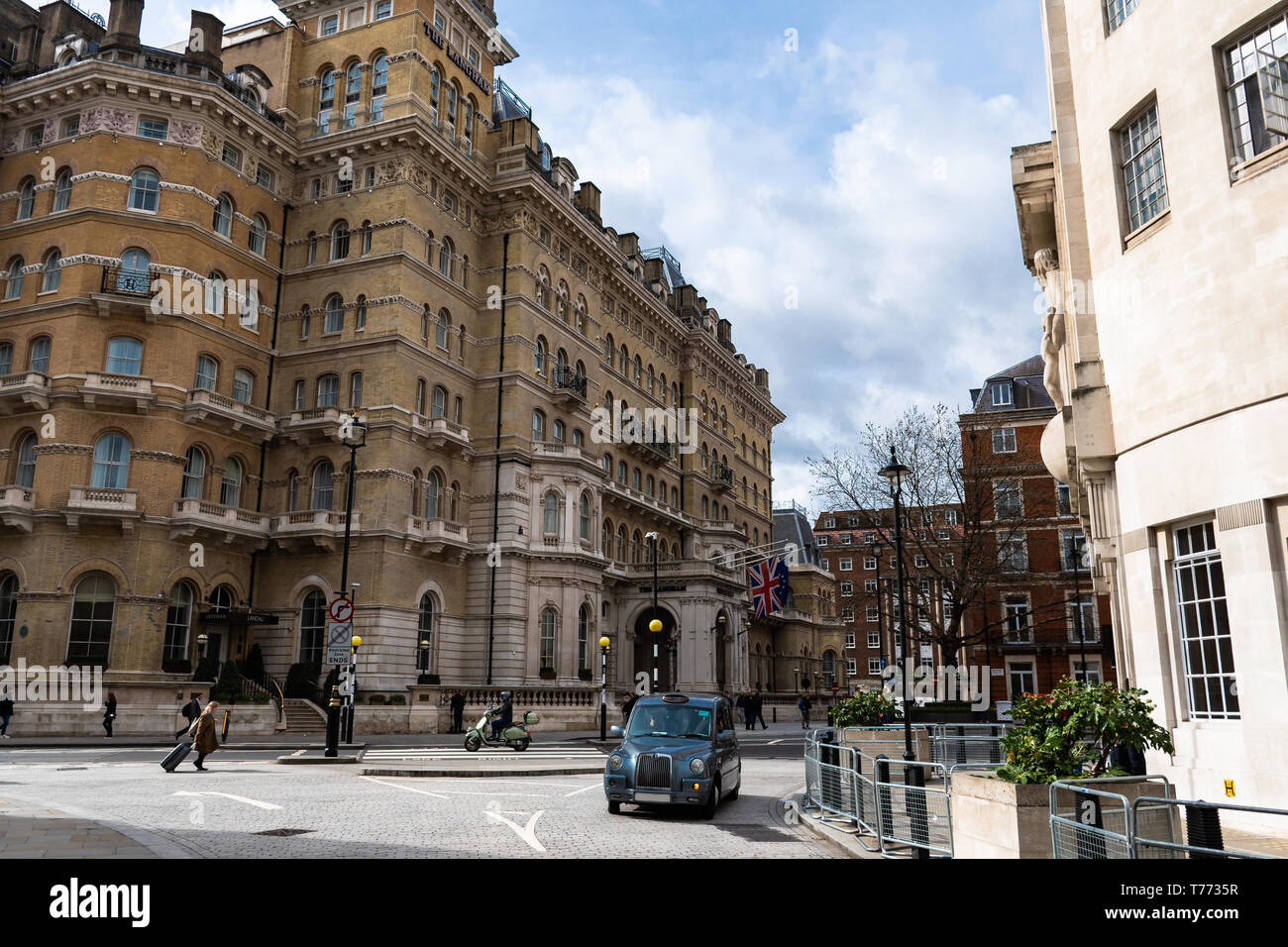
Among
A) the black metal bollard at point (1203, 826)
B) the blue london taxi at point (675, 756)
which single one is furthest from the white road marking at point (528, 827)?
the black metal bollard at point (1203, 826)

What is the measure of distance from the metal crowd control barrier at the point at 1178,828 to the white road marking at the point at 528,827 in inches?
239

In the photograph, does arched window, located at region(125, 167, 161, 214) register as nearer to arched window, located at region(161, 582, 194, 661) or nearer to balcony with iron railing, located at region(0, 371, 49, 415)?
balcony with iron railing, located at region(0, 371, 49, 415)

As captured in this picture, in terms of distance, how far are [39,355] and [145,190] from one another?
744 centimetres

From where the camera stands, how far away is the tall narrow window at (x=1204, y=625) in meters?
13.3

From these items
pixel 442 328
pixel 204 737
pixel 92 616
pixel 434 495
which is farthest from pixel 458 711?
pixel 442 328

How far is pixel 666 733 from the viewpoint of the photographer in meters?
15.2

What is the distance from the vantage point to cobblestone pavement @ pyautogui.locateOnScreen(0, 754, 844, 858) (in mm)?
10195

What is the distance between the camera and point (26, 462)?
3422cm

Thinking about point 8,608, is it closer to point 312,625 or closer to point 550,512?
point 312,625

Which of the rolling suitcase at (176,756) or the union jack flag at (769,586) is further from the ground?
the union jack flag at (769,586)

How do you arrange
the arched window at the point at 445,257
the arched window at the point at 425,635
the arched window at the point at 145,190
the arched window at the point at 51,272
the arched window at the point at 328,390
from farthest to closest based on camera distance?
the arched window at the point at 445,257, the arched window at the point at 328,390, the arched window at the point at 425,635, the arched window at the point at 145,190, the arched window at the point at 51,272

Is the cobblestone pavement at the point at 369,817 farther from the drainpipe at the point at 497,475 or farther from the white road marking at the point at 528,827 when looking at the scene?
the drainpipe at the point at 497,475

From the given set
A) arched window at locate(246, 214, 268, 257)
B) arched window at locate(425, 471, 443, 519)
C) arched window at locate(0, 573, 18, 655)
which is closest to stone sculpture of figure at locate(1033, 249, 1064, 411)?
arched window at locate(425, 471, 443, 519)

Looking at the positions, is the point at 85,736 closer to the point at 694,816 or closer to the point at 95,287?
the point at 95,287
